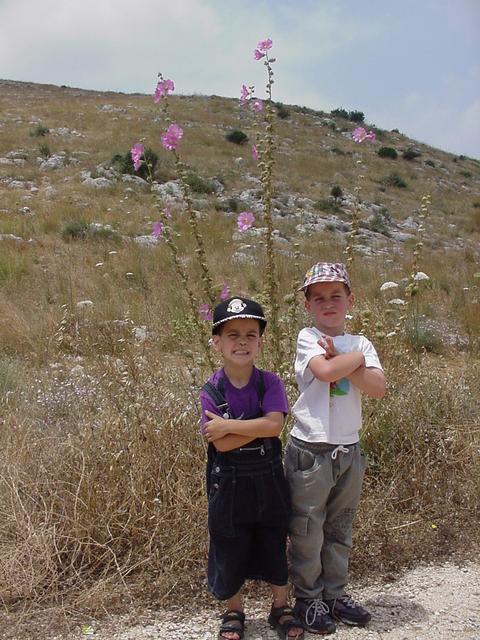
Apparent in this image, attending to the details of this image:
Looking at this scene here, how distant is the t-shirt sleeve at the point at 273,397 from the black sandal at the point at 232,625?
816mm

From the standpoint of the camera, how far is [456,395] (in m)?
3.72

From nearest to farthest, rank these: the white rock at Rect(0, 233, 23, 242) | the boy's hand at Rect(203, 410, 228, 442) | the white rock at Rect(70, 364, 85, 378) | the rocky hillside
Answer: the boy's hand at Rect(203, 410, 228, 442)
the white rock at Rect(70, 364, 85, 378)
the rocky hillside
the white rock at Rect(0, 233, 23, 242)

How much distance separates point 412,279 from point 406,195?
2250cm

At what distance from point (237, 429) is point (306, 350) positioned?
0.42 meters

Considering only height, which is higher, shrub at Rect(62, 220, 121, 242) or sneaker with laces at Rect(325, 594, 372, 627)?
shrub at Rect(62, 220, 121, 242)

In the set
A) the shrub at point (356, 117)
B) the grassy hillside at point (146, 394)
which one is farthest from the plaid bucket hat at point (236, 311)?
the shrub at point (356, 117)

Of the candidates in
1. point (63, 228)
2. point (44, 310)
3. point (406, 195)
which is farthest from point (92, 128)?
point (44, 310)

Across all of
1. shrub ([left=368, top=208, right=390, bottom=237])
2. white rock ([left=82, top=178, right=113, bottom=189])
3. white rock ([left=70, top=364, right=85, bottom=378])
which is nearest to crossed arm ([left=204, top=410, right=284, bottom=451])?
white rock ([left=70, top=364, right=85, bottom=378])

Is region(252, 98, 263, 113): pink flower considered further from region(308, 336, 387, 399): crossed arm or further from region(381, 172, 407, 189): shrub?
region(381, 172, 407, 189): shrub

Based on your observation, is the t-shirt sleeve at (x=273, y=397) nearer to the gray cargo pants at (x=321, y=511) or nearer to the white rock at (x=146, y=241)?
the gray cargo pants at (x=321, y=511)

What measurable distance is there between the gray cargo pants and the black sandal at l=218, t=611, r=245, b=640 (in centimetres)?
25

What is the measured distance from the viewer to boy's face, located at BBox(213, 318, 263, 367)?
216 cm

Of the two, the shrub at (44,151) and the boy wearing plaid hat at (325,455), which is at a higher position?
the shrub at (44,151)

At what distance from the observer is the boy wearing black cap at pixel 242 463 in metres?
2.14
